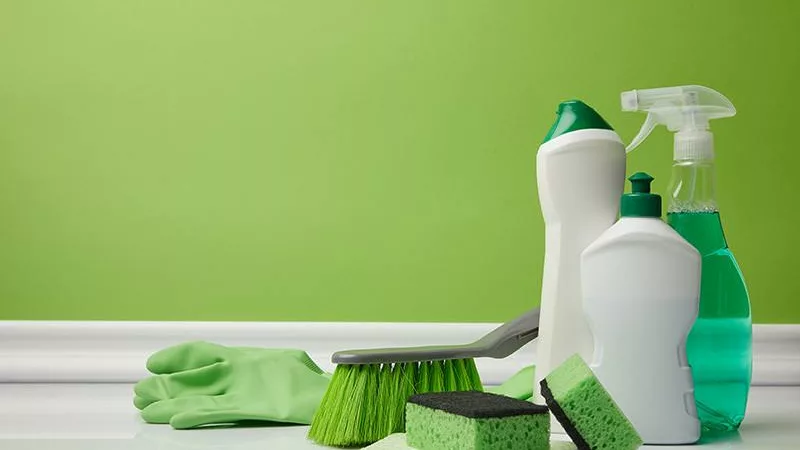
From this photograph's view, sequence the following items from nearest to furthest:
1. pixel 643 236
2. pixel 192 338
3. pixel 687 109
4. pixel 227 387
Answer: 1. pixel 643 236
2. pixel 687 109
3. pixel 227 387
4. pixel 192 338

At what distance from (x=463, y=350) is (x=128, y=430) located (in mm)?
325

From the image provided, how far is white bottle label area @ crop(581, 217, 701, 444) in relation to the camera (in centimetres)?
77

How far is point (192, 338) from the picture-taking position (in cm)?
127

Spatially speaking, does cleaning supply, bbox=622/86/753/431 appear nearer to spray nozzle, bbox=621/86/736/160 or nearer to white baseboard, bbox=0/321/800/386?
spray nozzle, bbox=621/86/736/160

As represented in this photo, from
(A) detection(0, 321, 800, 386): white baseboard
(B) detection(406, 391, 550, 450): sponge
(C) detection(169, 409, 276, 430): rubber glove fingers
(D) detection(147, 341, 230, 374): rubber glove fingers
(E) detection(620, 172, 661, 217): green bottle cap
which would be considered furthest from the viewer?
(A) detection(0, 321, 800, 386): white baseboard

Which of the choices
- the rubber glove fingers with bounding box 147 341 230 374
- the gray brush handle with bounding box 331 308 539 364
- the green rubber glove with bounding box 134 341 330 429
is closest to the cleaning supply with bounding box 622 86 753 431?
the gray brush handle with bounding box 331 308 539 364

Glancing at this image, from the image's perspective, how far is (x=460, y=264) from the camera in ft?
4.21

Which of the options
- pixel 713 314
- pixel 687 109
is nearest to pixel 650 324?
pixel 713 314

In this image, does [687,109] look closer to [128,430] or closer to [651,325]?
[651,325]

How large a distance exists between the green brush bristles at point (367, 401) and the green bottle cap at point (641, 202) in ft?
0.74

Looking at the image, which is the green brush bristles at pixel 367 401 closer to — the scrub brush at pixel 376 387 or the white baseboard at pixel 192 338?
the scrub brush at pixel 376 387

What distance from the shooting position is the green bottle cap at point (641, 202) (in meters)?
0.78

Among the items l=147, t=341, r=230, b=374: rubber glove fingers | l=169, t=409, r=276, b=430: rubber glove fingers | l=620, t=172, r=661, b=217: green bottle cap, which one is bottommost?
l=169, t=409, r=276, b=430: rubber glove fingers

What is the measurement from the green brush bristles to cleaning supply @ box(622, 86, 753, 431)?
24cm
